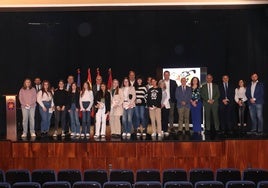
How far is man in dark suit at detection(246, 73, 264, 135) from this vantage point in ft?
52.4

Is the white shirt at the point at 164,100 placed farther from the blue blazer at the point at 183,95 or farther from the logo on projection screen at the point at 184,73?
the logo on projection screen at the point at 184,73

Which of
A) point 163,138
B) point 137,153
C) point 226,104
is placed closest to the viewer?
point 137,153

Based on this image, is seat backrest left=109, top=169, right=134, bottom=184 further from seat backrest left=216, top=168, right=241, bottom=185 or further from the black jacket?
the black jacket

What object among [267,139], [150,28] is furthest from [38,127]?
[267,139]

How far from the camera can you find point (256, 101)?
16062 mm

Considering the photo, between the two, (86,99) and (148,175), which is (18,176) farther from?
(86,99)

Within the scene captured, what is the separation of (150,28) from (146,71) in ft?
5.58

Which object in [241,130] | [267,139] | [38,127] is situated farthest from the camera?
[38,127]

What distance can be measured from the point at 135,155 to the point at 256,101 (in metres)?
4.39

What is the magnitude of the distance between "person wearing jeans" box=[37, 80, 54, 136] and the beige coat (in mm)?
1999

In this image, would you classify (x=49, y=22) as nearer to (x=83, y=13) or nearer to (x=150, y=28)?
(x=83, y=13)

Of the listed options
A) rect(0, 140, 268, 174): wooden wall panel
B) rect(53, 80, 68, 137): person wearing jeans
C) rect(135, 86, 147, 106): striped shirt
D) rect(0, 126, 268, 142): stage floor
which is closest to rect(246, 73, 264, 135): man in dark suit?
rect(0, 126, 268, 142): stage floor

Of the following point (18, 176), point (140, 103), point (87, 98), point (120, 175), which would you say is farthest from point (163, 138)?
point (18, 176)

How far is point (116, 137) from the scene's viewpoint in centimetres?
1559
